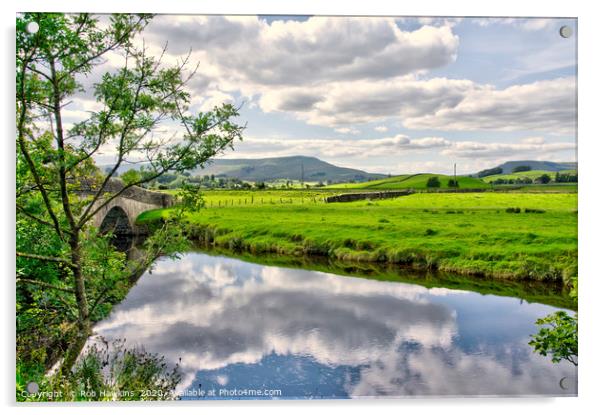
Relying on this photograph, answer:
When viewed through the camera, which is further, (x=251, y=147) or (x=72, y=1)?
(x=251, y=147)

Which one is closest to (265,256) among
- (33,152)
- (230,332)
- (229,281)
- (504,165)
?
(229,281)

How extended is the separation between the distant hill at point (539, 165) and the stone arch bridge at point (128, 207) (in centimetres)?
702

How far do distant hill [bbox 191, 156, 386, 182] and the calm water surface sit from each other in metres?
3.38

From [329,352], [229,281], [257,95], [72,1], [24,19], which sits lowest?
[329,352]

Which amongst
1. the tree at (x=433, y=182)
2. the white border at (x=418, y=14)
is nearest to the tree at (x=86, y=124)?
the white border at (x=418, y=14)

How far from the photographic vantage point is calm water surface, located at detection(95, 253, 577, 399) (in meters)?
8.04

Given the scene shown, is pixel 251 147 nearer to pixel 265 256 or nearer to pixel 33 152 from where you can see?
pixel 33 152

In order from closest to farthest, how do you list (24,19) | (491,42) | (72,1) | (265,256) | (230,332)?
(24,19)
(72,1)
(491,42)
(230,332)
(265,256)

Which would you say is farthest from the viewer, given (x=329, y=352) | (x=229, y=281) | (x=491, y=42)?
(x=229, y=281)

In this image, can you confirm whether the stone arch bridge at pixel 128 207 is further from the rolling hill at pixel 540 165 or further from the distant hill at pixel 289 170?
the rolling hill at pixel 540 165

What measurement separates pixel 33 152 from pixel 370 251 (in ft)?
38.6

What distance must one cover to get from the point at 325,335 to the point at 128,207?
5298 millimetres

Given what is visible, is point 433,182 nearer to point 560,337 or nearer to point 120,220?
point 560,337

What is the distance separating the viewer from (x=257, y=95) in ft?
27.4
